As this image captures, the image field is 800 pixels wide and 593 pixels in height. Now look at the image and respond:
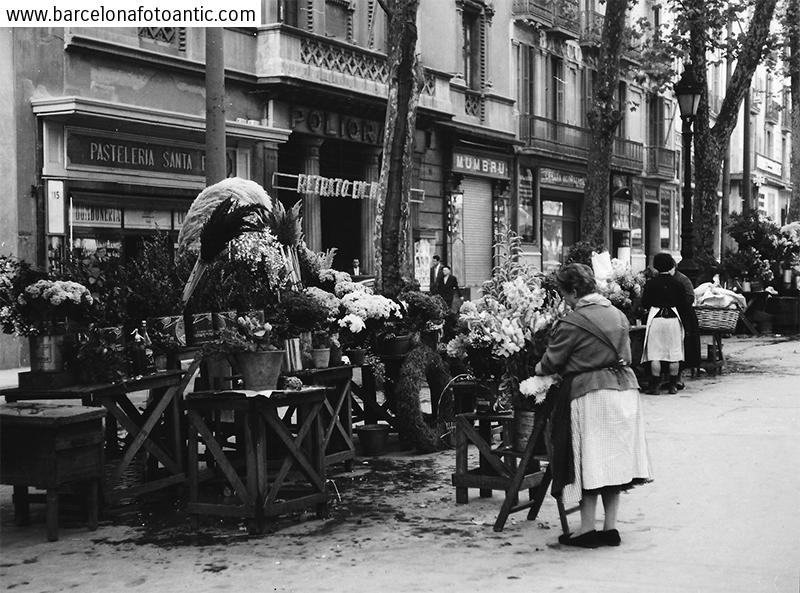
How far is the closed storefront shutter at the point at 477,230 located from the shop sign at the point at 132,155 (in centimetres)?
1229

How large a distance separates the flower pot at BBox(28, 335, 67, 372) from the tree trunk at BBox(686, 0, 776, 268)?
1966 centimetres

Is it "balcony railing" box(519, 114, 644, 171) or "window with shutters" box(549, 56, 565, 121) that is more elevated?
"window with shutters" box(549, 56, 565, 121)

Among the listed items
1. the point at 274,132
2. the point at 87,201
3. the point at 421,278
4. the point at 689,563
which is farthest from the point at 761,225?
the point at 689,563

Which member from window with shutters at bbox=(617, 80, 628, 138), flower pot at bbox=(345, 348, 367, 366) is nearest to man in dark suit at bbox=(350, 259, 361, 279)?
flower pot at bbox=(345, 348, 367, 366)

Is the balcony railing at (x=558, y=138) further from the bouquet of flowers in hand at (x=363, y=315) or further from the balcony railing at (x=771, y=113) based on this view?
the balcony railing at (x=771, y=113)

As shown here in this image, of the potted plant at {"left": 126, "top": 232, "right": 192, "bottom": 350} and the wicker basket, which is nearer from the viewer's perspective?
the potted plant at {"left": 126, "top": 232, "right": 192, "bottom": 350}

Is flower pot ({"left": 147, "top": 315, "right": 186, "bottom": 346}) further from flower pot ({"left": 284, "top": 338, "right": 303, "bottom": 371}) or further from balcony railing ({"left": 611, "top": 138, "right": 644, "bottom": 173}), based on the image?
balcony railing ({"left": 611, "top": 138, "right": 644, "bottom": 173})

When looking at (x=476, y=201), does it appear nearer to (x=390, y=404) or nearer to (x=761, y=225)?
(x=761, y=225)

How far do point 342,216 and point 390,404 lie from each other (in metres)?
16.7

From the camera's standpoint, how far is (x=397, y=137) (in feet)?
49.3

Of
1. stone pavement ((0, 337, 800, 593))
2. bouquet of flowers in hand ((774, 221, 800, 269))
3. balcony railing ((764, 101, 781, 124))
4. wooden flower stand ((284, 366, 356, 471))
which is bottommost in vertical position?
stone pavement ((0, 337, 800, 593))

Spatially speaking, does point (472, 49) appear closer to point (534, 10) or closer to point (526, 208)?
point (534, 10)

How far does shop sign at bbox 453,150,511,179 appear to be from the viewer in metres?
31.8

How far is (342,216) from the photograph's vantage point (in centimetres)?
2734
